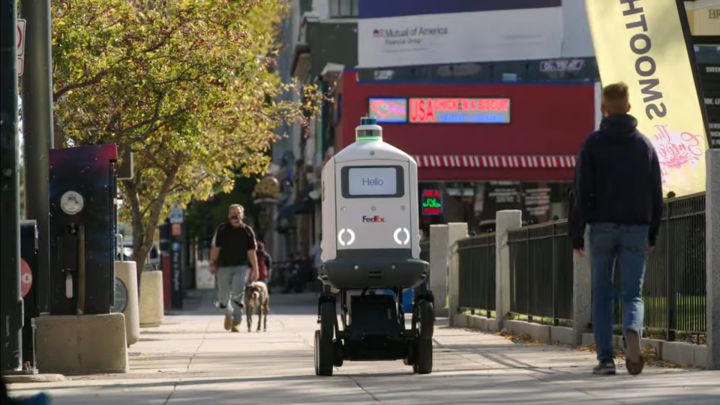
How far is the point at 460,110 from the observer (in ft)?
150

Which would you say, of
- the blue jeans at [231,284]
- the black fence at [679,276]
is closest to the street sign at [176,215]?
the blue jeans at [231,284]

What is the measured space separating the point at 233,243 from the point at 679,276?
1053cm

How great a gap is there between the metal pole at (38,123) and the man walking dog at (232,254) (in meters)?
8.65

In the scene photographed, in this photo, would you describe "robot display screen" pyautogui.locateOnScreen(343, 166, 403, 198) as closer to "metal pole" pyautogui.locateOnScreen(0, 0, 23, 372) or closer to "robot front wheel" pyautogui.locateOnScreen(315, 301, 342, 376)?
"robot front wheel" pyautogui.locateOnScreen(315, 301, 342, 376)

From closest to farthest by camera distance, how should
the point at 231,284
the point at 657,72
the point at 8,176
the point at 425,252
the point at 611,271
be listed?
the point at 8,176 → the point at 611,271 → the point at 657,72 → the point at 231,284 → the point at 425,252

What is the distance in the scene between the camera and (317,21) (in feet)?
207

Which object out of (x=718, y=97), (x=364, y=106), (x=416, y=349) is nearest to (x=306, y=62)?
(x=364, y=106)

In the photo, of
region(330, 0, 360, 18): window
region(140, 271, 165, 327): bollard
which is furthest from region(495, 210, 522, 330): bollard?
region(330, 0, 360, 18): window

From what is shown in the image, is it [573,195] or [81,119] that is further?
[81,119]

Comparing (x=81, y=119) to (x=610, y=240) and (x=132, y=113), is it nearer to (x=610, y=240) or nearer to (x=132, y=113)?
(x=132, y=113)

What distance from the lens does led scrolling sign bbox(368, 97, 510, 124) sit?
148 feet

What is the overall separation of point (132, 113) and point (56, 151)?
7205mm

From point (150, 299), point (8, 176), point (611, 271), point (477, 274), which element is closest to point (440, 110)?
point (150, 299)

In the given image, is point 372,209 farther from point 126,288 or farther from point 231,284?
point 231,284
